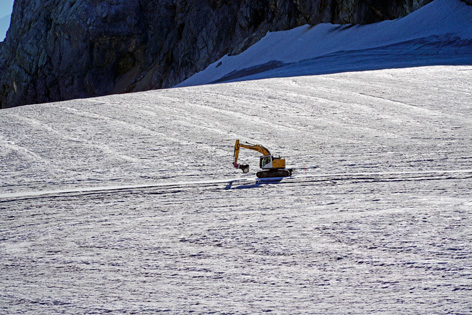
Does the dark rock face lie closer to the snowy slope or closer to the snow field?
the snowy slope

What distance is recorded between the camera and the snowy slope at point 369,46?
17.2 meters

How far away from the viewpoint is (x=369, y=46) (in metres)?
21.6

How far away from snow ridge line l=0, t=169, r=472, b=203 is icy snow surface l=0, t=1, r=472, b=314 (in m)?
0.03

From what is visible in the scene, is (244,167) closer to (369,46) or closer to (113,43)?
(369,46)

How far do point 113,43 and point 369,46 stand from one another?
2940 centimetres

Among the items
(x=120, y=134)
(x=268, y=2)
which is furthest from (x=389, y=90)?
(x=268, y=2)

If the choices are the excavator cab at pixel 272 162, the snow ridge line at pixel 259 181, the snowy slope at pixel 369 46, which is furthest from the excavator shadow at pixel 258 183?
the snowy slope at pixel 369 46

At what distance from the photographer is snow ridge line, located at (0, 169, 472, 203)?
215 inches

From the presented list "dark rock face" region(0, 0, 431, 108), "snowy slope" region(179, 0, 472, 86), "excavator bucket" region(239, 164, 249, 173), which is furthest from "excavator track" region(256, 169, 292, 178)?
"dark rock face" region(0, 0, 431, 108)

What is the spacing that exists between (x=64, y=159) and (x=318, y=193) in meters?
3.83

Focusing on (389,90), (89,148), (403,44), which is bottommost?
(89,148)

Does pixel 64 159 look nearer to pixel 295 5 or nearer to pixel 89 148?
pixel 89 148

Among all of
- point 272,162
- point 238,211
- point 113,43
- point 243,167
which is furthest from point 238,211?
point 113,43

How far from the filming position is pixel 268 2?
38.2 meters
